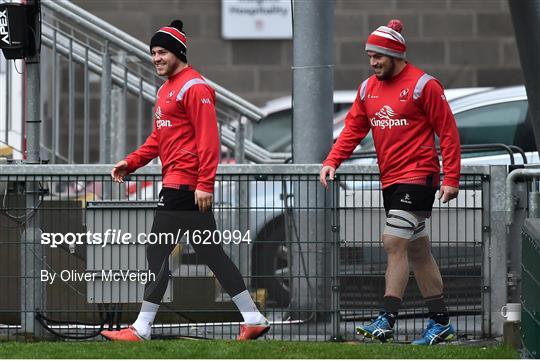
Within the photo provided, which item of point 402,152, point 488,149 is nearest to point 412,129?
point 402,152

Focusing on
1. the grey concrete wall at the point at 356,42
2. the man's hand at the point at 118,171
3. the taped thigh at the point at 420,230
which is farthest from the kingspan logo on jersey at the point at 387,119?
the grey concrete wall at the point at 356,42

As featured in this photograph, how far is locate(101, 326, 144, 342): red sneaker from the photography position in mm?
9164

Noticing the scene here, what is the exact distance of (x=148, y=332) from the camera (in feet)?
30.3

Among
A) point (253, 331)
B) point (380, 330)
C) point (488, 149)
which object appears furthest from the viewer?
point (488, 149)

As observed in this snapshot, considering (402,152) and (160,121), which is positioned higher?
(160,121)

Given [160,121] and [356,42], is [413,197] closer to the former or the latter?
[160,121]

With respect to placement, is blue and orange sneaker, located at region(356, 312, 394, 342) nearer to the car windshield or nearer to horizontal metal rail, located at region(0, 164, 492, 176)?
horizontal metal rail, located at region(0, 164, 492, 176)

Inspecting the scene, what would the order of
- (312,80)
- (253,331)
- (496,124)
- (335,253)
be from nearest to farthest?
(253,331) → (335,253) → (312,80) → (496,124)

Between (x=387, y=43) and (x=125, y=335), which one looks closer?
(x=387, y=43)

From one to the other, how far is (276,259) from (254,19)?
12455 mm

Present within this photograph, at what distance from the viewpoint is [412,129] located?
8961 mm

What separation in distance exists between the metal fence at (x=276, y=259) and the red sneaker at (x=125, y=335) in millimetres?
443

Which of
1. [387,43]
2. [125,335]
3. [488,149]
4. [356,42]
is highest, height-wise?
[356,42]

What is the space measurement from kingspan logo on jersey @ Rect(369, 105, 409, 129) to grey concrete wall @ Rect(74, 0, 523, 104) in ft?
41.5
